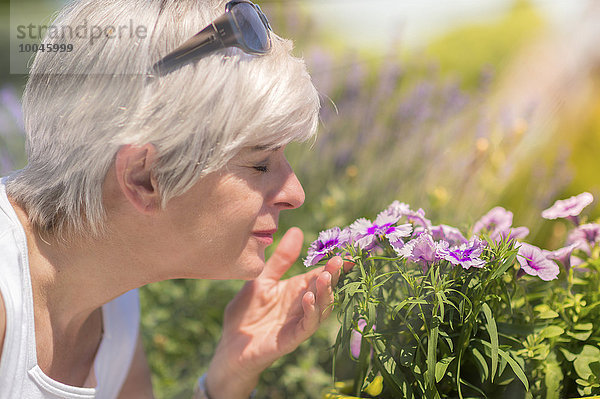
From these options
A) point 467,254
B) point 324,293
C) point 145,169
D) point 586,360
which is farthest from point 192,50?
point 586,360

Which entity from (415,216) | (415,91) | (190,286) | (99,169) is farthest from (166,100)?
(415,91)

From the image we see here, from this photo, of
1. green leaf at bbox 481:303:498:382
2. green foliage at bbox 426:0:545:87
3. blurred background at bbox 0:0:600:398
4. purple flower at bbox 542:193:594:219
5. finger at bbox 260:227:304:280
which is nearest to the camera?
green leaf at bbox 481:303:498:382

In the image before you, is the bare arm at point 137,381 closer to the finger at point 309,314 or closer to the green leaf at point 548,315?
the finger at point 309,314

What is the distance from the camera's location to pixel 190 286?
2.33 metres

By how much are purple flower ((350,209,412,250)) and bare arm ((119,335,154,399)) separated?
3.20ft

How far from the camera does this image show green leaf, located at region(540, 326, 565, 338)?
1020 millimetres

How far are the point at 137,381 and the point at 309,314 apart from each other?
2.66 ft

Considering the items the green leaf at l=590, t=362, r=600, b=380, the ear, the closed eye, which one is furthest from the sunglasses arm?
the green leaf at l=590, t=362, r=600, b=380

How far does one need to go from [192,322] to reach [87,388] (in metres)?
0.86

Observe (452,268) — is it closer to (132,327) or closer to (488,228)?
(488,228)

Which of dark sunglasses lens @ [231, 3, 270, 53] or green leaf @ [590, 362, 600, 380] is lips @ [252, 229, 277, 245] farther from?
green leaf @ [590, 362, 600, 380]

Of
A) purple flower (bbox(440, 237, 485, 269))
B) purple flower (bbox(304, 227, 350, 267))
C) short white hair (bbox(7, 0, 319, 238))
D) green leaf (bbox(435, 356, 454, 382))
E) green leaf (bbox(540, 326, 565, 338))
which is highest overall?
short white hair (bbox(7, 0, 319, 238))

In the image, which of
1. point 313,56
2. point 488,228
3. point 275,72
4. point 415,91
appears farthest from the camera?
point 313,56

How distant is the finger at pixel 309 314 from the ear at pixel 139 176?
371mm
